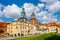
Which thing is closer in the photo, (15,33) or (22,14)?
(15,33)

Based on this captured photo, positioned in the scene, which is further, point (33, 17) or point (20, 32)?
point (33, 17)

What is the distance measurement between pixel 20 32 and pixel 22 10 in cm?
1013

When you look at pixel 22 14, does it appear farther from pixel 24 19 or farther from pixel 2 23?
pixel 2 23

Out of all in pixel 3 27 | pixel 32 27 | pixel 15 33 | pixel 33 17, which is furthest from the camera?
pixel 33 17

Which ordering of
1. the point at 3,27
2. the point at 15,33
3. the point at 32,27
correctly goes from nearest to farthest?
the point at 15,33 < the point at 3,27 < the point at 32,27

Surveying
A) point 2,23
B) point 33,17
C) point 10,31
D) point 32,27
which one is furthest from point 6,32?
point 33,17

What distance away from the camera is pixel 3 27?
68.9 metres

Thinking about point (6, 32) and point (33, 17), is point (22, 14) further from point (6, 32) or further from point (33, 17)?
point (33, 17)

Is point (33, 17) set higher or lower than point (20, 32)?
higher

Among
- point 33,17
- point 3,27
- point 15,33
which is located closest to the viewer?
point 15,33

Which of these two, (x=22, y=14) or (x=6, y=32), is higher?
(x=22, y=14)

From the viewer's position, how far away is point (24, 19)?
7256 centimetres

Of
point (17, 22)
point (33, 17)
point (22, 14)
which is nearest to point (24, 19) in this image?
point (22, 14)

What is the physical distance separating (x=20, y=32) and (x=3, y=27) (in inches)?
306
